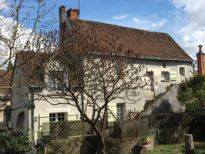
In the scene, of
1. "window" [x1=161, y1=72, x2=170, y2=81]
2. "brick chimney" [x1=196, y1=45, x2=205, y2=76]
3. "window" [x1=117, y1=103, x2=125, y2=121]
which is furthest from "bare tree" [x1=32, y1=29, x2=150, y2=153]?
"brick chimney" [x1=196, y1=45, x2=205, y2=76]

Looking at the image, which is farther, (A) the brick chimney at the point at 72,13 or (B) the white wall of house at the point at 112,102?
(A) the brick chimney at the point at 72,13

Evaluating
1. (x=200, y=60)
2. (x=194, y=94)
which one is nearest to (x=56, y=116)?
(x=194, y=94)

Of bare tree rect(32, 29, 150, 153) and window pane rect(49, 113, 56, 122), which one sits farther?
window pane rect(49, 113, 56, 122)

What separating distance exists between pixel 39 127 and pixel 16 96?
520 centimetres

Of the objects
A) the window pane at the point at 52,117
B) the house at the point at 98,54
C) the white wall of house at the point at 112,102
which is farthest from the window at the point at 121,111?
the window pane at the point at 52,117

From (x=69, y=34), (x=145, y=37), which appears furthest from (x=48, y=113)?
(x=145, y=37)

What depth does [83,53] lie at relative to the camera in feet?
57.3

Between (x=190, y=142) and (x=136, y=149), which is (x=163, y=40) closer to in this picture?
(x=136, y=149)

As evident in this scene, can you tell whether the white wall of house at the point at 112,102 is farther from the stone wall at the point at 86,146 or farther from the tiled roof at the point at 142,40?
the stone wall at the point at 86,146

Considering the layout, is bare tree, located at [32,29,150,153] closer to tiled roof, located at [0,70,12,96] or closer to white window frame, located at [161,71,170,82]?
tiled roof, located at [0,70,12,96]

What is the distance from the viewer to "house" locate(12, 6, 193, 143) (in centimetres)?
1777

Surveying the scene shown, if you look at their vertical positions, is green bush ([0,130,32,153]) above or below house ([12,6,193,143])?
below

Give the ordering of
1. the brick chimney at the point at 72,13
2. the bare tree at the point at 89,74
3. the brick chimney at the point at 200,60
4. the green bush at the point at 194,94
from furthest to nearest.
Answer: the brick chimney at the point at 200,60, the brick chimney at the point at 72,13, the green bush at the point at 194,94, the bare tree at the point at 89,74

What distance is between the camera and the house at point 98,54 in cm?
1777
